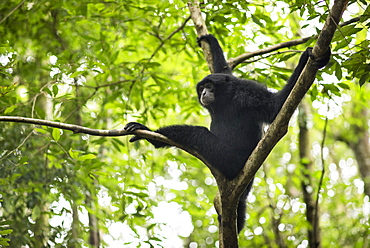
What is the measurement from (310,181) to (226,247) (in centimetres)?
544

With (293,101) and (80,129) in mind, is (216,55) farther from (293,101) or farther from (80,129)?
(80,129)

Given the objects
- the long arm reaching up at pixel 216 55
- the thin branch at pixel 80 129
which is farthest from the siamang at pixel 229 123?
the thin branch at pixel 80 129

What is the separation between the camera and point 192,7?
21.4ft

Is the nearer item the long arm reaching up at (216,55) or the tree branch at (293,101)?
the tree branch at (293,101)

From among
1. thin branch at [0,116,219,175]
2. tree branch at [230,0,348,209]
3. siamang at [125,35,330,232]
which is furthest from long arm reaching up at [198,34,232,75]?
tree branch at [230,0,348,209]

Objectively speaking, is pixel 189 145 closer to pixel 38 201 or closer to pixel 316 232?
pixel 38 201

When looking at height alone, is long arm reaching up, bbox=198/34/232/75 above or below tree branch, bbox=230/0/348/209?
above

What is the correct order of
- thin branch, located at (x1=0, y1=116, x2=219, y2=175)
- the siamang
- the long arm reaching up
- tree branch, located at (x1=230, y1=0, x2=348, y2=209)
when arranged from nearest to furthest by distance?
tree branch, located at (x1=230, y1=0, x2=348, y2=209) → thin branch, located at (x1=0, y1=116, x2=219, y2=175) → the siamang → the long arm reaching up

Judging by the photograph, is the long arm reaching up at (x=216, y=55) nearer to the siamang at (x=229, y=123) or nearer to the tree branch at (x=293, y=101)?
the siamang at (x=229, y=123)

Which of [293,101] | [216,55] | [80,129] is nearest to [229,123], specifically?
[216,55]

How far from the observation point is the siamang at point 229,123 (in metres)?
5.50

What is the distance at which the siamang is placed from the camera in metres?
5.50

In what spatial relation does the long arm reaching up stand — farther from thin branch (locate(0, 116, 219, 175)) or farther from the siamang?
thin branch (locate(0, 116, 219, 175))

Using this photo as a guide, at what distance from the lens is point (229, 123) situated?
625cm
